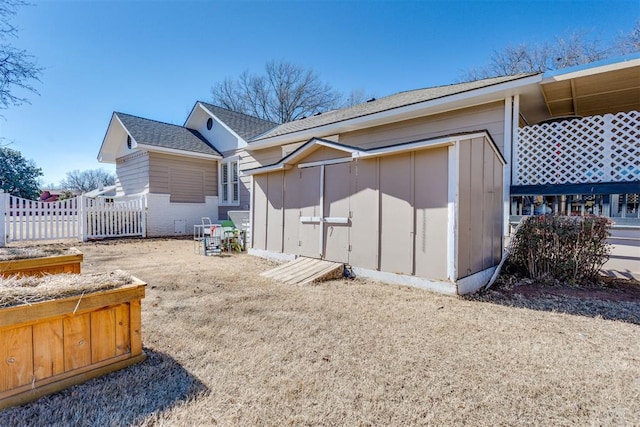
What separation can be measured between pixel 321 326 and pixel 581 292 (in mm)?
4231

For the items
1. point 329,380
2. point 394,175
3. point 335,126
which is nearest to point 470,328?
point 329,380

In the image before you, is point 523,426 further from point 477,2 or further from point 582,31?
point 582,31

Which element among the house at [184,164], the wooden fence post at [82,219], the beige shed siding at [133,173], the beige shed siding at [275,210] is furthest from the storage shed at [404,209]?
the beige shed siding at [133,173]

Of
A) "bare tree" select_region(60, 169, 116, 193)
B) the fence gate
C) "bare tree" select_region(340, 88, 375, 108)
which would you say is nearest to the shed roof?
the fence gate

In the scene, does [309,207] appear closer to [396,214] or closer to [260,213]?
[260,213]

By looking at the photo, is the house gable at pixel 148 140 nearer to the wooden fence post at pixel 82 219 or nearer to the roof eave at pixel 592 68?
the wooden fence post at pixel 82 219

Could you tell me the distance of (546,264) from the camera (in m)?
5.18

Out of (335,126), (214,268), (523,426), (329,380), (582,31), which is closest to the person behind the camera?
(523,426)

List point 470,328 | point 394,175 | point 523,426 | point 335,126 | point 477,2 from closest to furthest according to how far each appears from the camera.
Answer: point 523,426 → point 470,328 → point 394,175 → point 335,126 → point 477,2

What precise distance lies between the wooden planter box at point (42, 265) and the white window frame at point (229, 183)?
28.6ft

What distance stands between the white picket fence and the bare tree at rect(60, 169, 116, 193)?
40619 millimetres

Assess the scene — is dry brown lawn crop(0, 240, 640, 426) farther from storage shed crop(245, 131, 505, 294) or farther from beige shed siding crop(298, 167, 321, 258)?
beige shed siding crop(298, 167, 321, 258)

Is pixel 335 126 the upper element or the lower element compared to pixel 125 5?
lower

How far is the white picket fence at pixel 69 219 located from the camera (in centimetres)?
895
